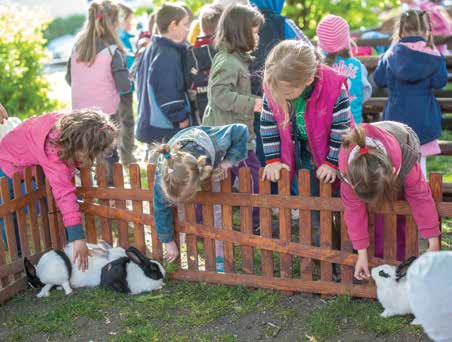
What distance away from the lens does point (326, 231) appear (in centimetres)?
378

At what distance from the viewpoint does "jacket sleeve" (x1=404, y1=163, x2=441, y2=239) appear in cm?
335

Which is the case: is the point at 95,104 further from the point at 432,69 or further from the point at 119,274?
the point at 432,69

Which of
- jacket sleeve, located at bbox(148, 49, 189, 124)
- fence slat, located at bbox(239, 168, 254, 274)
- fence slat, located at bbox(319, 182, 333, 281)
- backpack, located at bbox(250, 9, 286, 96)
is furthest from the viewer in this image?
jacket sleeve, located at bbox(148, 49, 189, 124)

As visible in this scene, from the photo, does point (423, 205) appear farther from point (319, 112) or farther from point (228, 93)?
point (228, 93)

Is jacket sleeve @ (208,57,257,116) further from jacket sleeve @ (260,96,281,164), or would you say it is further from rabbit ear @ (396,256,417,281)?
rabbit ear @ (396,256,417,281)

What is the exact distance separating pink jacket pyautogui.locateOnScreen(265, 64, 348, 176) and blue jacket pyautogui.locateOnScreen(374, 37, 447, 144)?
1.64m

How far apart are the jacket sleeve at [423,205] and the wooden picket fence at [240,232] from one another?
9 centimetres

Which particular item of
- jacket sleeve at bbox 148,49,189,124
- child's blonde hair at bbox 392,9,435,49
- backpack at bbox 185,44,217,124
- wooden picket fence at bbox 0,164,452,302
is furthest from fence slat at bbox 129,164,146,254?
child's blonde hair at bbox 392,9,435,49

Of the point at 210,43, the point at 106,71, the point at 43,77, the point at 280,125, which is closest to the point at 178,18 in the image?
the point at 210,43

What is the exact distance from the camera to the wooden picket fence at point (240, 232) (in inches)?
147

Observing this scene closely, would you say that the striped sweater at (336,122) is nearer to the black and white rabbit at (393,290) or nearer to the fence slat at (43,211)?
the black and white rabbit at (393,290)

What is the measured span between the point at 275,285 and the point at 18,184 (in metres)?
1.90

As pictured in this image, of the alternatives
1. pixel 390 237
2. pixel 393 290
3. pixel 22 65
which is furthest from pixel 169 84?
pixel 22 65

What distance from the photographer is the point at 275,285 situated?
400cm
